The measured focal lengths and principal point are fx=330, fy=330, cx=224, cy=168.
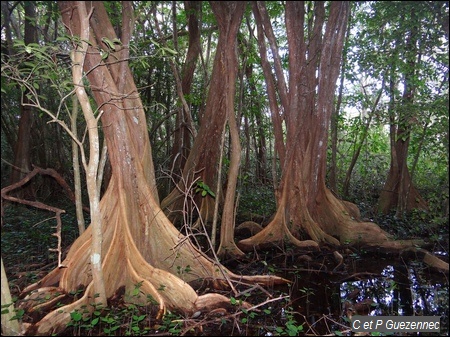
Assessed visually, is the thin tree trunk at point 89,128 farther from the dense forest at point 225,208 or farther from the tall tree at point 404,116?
the tall tree at point 404,116

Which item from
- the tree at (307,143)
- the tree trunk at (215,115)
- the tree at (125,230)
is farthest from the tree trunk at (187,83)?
the tree at (125,230)

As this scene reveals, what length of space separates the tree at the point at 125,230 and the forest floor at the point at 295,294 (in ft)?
0.60

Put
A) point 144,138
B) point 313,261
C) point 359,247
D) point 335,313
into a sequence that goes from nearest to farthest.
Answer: point 335,313, point 144,138, point 313,261, point 359,247

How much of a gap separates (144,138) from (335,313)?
286 centimetres

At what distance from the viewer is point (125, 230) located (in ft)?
11.5

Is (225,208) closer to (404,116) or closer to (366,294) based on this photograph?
(366,294)

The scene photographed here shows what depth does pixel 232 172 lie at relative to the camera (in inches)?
189

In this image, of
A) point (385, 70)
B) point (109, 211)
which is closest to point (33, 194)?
point (109, 211)

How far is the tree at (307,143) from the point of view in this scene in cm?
507

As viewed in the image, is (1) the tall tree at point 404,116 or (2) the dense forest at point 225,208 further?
(1) the tall tree at point 404,116

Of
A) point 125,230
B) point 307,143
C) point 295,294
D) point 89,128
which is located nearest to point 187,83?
point 307,143

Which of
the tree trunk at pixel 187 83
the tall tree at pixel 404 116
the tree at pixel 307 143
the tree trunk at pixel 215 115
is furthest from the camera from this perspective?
the tree trunk at pixel 187 83

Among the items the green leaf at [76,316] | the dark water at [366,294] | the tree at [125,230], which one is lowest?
the dark water at [366,294]

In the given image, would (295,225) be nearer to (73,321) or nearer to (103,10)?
(73,321)
